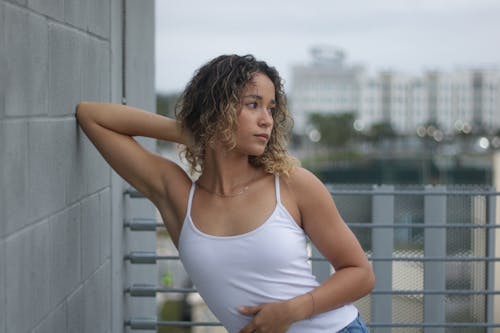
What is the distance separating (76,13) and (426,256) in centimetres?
237

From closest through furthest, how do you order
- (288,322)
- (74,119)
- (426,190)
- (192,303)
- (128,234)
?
(288,322) → (74,119) → (128,234) → (426,190) → (192,303)

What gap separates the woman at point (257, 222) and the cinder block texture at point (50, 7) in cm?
41

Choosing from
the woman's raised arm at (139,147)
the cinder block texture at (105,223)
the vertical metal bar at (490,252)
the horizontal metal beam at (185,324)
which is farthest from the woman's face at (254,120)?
the vertical metal bar at (490,252)

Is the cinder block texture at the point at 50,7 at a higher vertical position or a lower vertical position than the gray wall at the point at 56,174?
higher

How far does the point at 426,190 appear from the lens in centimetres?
424

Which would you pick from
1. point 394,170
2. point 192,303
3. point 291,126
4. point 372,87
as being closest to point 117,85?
point 291,126

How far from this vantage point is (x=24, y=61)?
6.91 ft

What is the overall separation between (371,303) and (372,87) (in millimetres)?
129038

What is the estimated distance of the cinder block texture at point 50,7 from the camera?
2.21 meters

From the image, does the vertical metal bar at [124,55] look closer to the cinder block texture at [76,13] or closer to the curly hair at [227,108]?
the cinder block texture at [76,13]

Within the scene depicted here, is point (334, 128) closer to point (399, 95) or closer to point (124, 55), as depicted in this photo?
point (399, 95)

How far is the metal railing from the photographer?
414cm

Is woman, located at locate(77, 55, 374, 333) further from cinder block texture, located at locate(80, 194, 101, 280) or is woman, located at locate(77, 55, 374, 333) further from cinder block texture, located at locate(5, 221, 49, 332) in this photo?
cinder block texture, located at locate(80, 194, 101, 280)

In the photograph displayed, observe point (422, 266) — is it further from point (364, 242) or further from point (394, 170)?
point (394, 170)
